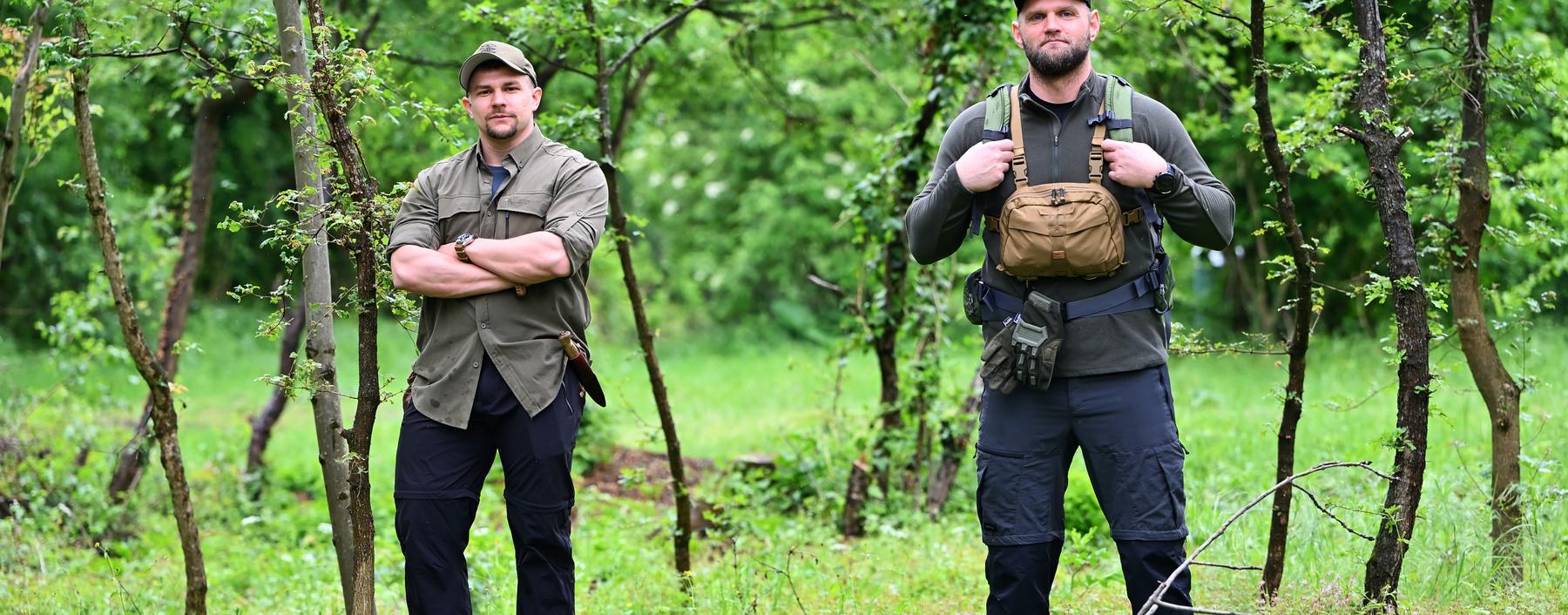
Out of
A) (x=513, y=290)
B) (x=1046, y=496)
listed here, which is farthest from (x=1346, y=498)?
(x=513, y=290)

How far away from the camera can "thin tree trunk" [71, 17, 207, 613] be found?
14.1 ft

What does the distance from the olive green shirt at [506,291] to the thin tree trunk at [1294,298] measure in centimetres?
192

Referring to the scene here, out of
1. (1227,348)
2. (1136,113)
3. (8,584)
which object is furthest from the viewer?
(8,584)

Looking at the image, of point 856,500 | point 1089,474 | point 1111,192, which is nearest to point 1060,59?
point 1111,192

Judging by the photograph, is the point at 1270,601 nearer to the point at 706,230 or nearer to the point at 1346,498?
the point at 1346,498

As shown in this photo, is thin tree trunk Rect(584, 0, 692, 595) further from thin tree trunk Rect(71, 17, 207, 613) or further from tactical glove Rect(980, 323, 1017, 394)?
tactical glove Rect(980, 323, 1017, 394)

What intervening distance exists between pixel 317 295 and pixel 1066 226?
2242 millimetres

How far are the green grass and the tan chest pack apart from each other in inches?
39.3

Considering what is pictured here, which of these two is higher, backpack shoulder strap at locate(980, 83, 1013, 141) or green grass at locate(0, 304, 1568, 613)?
backpack shoulder strap at locate(980, 83, 1013, 141)

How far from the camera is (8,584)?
5.60 m

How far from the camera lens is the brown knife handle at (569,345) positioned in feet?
11.7

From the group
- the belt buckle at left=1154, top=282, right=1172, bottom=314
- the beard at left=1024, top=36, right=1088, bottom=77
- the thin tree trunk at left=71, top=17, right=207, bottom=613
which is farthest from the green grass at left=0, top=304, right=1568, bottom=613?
the beard at left=1024, top=36, right=1088, bottom=77

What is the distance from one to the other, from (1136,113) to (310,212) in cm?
217

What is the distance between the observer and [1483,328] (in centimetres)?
447
